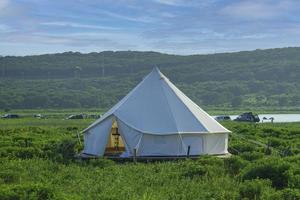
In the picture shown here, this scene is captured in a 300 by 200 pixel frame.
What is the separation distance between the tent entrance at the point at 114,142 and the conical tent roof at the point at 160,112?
45.2 inches

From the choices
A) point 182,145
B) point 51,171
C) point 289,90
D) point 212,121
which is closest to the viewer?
point 51,171

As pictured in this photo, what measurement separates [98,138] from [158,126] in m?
3.01

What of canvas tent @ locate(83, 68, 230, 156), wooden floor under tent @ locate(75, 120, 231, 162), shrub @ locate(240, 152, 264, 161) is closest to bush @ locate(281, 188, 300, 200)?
shrub @ locate(240, 152, 264, 161)

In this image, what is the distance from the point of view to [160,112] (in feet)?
96.0

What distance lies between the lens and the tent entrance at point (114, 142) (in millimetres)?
30506

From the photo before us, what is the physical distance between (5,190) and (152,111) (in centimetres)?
1378

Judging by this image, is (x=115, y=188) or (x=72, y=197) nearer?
(x=72, y=197)

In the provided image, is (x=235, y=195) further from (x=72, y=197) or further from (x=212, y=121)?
(x=212, y=121)

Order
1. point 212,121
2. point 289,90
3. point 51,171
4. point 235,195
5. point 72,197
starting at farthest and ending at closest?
1. point 289,90
2. point 212,121
3. point 51,171
4. point 235,195
5. point 72,197

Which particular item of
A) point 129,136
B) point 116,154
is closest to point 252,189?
point 129,136

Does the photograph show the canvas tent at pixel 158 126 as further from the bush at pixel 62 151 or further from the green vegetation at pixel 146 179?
the green vegetation at pixel 146 179

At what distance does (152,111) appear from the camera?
1154 inches

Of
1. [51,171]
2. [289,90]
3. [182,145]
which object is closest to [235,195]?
[51,171]

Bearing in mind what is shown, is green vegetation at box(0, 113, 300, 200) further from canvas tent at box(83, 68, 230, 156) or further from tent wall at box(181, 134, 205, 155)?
tent wall at box(181, 134, 205, 155)
